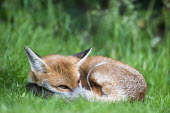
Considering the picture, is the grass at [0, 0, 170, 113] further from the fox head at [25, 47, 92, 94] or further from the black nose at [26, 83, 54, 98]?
the fox head at [25, 47, 92, 94]

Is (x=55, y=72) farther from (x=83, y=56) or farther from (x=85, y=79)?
(x=83, y=56)

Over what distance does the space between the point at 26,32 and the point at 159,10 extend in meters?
5.37

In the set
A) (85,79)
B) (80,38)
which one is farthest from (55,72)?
(80,38)

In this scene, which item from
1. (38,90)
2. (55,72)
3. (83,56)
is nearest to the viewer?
(55,72)

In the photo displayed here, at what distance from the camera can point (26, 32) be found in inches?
387

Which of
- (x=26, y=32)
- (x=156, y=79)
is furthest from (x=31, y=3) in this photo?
(x=156, y=79)

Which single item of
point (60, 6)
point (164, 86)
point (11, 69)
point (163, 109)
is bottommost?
point (164, 86)

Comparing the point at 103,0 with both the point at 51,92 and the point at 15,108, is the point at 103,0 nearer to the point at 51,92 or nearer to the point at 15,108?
the point at 51,92

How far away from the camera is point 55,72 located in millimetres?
6098

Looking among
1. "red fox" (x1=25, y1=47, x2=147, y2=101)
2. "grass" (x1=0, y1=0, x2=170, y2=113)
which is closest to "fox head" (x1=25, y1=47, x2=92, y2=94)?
"red fox" (x1=25, y1=47, x2=147, y2=101)

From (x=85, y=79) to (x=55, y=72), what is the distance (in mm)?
657

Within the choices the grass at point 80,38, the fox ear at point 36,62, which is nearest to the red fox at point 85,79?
the fox ear at point 36,62

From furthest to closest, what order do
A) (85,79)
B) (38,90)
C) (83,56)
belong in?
(83,56) < (85,79) < (38,90)

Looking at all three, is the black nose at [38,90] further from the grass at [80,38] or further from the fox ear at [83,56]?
the fox ear at [83,56]
